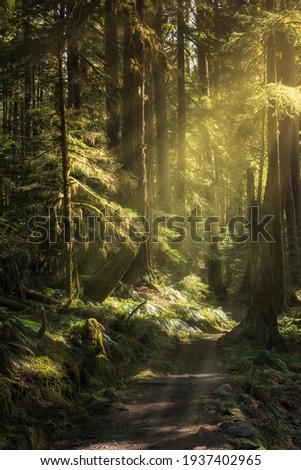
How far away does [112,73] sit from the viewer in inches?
650

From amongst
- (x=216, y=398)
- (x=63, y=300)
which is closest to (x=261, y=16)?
(x=63, y=300)

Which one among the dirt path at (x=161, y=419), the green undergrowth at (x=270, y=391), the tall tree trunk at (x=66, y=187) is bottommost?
the green undergrowth at (x=270, y=391)

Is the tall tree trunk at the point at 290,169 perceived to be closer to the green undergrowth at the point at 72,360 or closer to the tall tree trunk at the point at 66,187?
the green undergrowth at the point at 72,360

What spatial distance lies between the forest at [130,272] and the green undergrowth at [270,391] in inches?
1.5

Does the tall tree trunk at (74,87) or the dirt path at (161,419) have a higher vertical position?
the tall tree trunk at (74,87)

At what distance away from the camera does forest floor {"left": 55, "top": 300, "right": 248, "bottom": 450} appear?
5.11 meters

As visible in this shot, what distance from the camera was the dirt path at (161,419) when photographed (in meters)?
5.10

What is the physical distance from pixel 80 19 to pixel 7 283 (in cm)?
689

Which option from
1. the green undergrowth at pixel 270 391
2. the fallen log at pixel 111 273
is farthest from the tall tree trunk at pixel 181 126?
the green undergrowth at pixel 270 391

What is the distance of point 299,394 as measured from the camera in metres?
8.11

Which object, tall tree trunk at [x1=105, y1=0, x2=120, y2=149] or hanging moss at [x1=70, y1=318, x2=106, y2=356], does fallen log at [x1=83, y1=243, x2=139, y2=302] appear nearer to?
hanging moss at [x1=70, y1=318, x2=106, y2=356]

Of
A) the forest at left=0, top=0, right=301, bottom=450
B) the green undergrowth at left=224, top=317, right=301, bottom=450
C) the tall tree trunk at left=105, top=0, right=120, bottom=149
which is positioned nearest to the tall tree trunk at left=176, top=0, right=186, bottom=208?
the forest at left=0, top=0, right=301, bottom=450

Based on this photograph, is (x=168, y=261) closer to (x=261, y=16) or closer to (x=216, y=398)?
(x=261, y=16)

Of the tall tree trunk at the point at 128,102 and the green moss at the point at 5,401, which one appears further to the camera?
the tall tree trunk at the point at 128,102
